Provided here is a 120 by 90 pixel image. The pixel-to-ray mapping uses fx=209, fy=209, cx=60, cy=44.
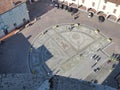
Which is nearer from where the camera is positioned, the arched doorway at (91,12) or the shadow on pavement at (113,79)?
the shadow on pavement at (113,79)

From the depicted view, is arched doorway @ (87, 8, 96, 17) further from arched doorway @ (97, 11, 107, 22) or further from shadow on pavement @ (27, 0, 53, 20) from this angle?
shadow on pavement @ (27, 0, 53, 20)

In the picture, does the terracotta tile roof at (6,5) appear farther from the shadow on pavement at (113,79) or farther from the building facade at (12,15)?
the shadow on pavement at (113,79)

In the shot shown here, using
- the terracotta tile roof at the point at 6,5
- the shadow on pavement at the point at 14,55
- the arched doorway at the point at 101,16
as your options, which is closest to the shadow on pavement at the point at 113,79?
the arched doorway at the point at 101,16

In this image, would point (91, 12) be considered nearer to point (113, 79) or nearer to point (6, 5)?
point (113, 79)

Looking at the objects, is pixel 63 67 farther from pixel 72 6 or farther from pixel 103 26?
pixel 72 6

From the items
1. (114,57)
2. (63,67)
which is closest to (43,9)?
(63,67)

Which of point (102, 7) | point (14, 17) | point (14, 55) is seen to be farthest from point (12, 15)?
point (102, 7)

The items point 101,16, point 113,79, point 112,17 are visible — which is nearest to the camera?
point 113,79
